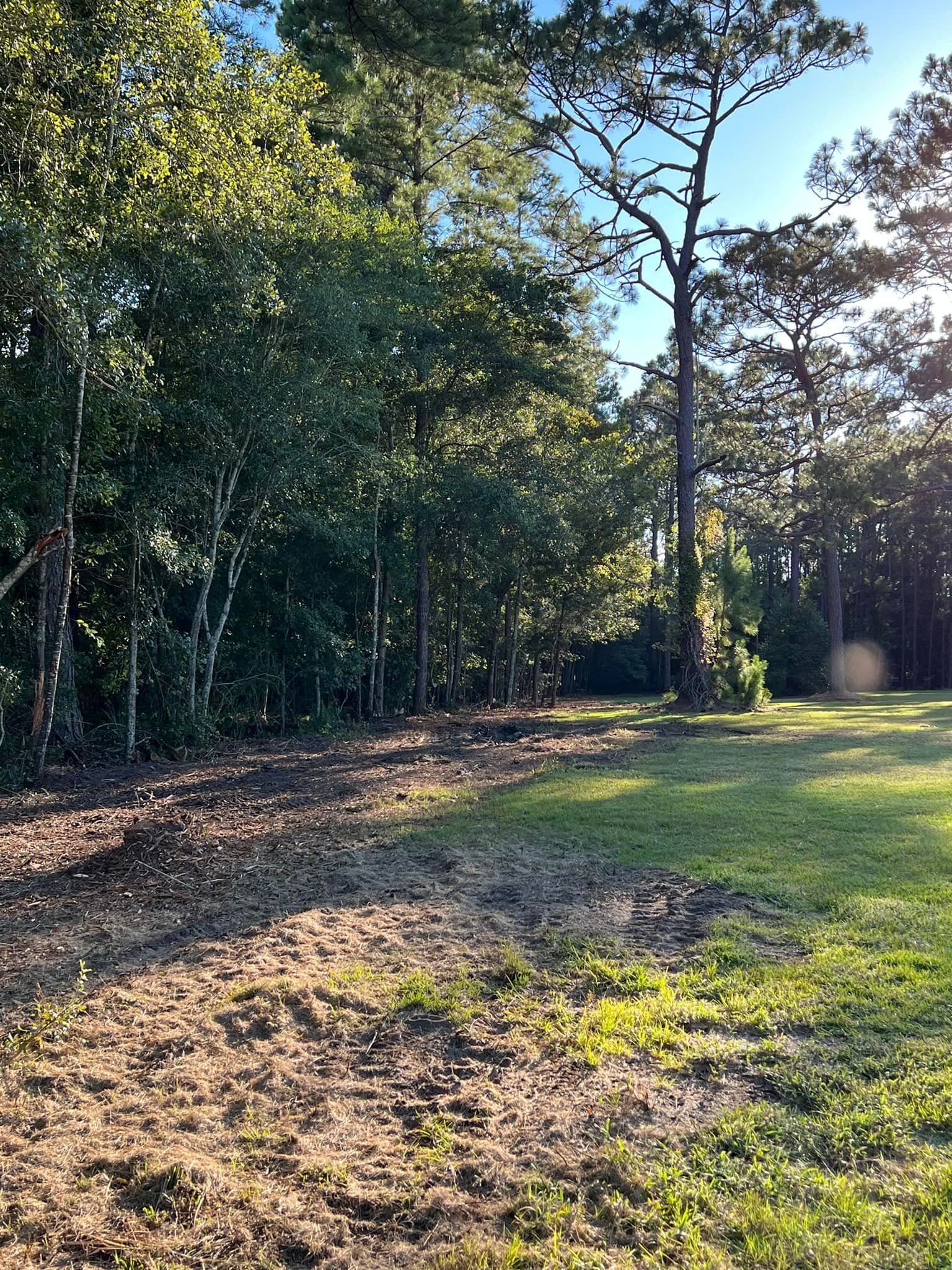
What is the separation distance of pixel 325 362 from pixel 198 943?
9.12 m

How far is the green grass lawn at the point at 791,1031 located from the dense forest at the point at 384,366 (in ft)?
19.0

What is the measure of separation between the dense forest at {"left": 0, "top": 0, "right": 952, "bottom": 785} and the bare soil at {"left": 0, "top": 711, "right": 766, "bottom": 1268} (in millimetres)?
3972

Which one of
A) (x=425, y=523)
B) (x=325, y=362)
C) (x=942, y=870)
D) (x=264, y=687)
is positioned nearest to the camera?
(x=942, y=870)

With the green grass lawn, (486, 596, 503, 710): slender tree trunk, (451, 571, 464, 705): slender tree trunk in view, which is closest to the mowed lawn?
the green grass lawn

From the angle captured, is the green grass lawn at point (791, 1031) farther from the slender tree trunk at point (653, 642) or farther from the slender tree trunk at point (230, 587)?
the slender tree trunk at point (653, 642)

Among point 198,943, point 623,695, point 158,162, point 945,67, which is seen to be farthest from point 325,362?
point 623,695

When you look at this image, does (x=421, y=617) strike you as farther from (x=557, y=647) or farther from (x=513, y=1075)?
(x=513, y=1075)

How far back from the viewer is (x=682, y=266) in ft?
57.8

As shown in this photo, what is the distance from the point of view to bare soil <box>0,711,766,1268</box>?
6.47 ft

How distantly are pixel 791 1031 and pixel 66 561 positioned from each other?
25.1 feet

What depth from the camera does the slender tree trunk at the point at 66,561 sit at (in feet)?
23.8

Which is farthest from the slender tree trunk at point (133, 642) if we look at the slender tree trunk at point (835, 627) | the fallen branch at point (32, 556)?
the slender tree trunk at point (835, 627)

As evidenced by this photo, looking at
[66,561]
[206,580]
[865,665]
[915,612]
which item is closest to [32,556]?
[66,561]

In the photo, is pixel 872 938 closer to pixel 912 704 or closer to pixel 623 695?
pixel 912 704
